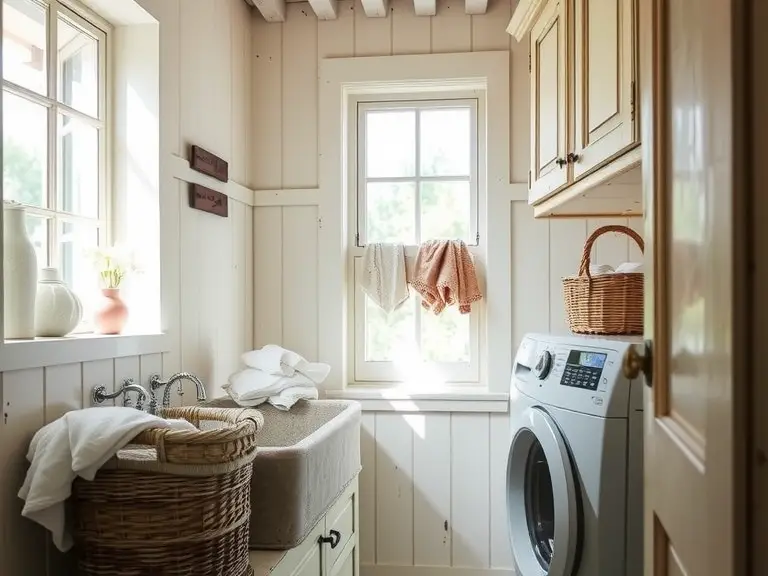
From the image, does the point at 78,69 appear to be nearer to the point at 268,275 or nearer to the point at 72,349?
the point at 72,349

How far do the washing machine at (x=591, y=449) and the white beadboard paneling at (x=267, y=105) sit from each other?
145 centimetres

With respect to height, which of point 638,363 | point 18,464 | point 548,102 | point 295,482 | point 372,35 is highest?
point 372,35

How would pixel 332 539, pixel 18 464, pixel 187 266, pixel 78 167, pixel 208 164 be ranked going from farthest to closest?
pixel 208 164, pixel 187 266, pixel 332 539, pixel 78 167, pixel 18 464

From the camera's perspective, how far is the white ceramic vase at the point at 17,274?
1315 millimetres

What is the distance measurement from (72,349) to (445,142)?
1775 millimetres

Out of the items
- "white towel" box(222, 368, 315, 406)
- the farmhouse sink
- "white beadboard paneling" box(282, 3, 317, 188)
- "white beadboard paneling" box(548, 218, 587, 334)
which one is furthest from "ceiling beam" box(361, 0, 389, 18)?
the farmhouse sink

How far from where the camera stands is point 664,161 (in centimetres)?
84

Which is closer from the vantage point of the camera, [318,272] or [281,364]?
[281,364]

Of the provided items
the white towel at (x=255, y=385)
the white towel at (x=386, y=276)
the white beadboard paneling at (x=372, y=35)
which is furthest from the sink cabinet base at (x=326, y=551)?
the white beadboard paneling at (x=372, y=35)

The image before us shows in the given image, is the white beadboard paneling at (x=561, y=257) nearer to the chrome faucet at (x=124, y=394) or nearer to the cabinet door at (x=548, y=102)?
the cabinet door at (x=548, y=102)

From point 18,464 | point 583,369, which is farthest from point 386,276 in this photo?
point 18,464

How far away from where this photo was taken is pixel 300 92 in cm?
268

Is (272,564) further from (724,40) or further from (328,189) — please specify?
(328,189)

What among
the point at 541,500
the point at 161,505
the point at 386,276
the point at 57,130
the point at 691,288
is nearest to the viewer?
the point at 691,288
